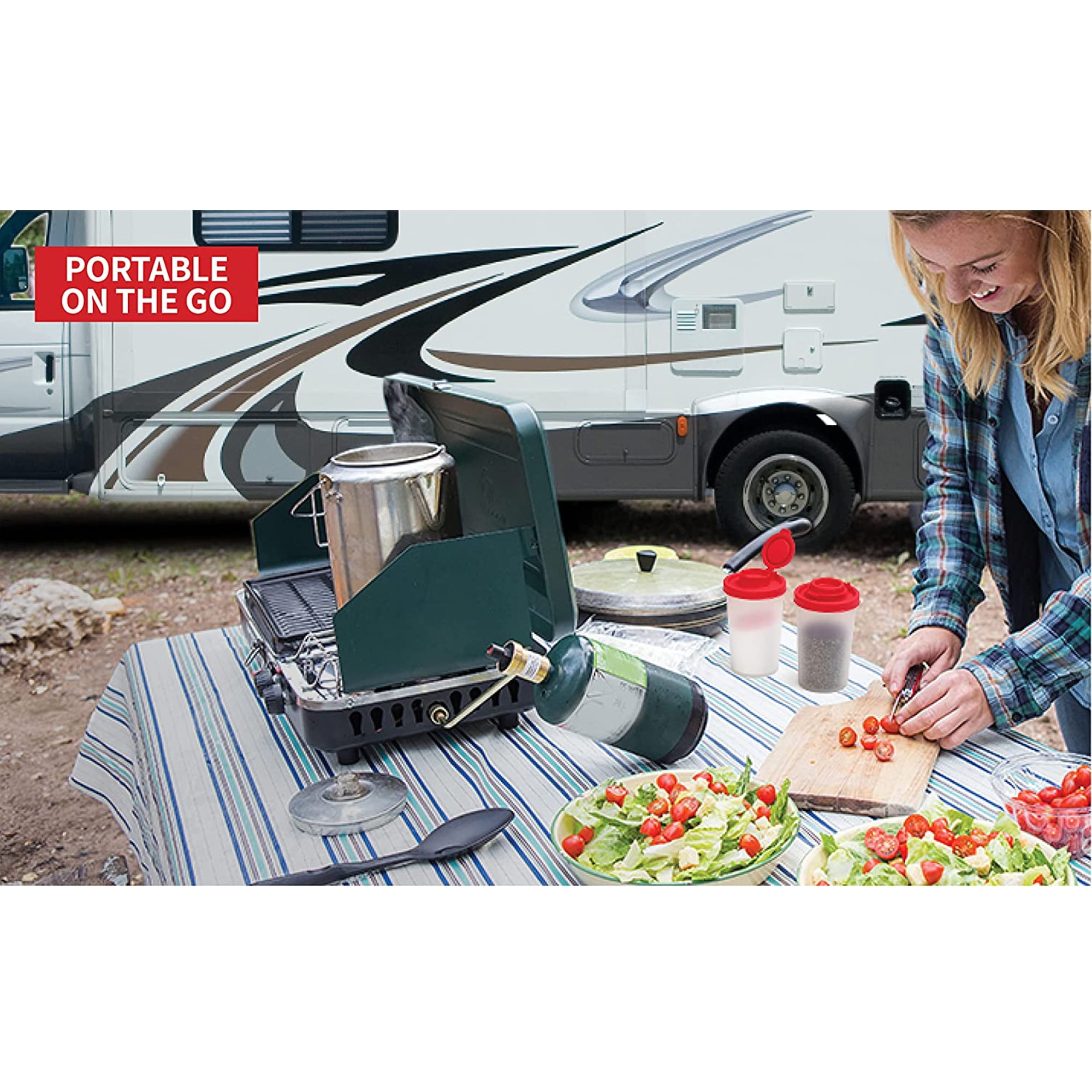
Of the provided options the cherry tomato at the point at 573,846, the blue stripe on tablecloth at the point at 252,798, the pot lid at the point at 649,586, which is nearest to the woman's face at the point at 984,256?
the pot lid at the point at 649,586

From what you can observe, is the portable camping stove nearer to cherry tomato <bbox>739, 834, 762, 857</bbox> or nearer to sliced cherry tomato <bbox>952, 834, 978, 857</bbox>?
cherry tomato <bbox>739, 834, 762, 857</bbox>

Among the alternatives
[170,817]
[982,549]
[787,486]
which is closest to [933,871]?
[982,549]

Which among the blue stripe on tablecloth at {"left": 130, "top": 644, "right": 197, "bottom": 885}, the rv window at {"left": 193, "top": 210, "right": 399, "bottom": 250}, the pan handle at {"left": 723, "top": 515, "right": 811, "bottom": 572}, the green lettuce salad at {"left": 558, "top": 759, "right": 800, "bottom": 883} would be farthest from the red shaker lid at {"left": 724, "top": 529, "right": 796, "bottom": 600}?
the blue stripe on tablecloth at {"left": 130, "top": 644, "right": 197, "bottom": 885}

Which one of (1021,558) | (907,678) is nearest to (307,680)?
(907,678)

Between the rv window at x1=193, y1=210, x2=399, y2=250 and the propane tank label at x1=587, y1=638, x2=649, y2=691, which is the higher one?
the rv window at x1=193, y1=210, x2=399, y2=250

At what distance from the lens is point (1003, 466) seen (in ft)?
6.13

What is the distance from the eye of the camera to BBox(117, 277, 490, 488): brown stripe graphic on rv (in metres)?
1.98

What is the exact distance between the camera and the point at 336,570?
1790mm

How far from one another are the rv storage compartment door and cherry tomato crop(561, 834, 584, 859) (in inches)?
39.2

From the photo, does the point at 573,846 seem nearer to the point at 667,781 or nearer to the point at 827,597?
the point at 667,781

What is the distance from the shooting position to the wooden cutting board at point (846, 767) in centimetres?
149

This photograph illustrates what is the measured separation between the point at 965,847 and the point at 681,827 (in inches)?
13.0
